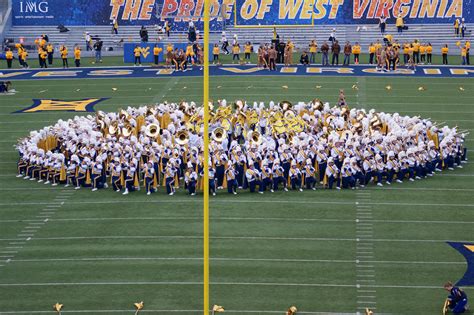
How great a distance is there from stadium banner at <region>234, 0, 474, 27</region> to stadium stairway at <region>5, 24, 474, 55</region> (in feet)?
1.19

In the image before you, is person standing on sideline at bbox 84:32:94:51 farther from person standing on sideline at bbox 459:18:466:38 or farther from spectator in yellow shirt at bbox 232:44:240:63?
person standing on sideline at bbox 459:18:466:38

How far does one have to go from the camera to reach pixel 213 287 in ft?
55.4

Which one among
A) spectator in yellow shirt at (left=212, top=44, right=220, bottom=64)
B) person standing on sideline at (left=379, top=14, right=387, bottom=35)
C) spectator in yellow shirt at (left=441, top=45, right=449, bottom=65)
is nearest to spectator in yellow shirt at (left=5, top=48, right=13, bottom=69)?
spectator in yellow shirt at (left=212, top=44, right=220, bottom=64)

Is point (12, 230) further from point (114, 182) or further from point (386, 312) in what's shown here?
point (386, 312)

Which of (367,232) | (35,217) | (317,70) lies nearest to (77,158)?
(35,217)

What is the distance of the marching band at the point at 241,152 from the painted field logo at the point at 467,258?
4362mm

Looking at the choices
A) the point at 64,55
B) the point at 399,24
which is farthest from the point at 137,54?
the point at 399,24

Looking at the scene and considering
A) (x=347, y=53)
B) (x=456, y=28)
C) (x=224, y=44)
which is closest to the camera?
(x=347, y=53)

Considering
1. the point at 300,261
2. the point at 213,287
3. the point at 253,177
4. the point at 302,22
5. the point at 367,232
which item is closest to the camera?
the point at 213,287

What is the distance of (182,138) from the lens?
2416 cm

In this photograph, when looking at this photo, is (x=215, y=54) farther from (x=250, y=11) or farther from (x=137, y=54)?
(x=250, y=11)

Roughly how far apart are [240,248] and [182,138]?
5846 millimetres

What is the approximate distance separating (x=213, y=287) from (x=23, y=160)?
895 cm

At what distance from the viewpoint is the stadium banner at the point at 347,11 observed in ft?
151
